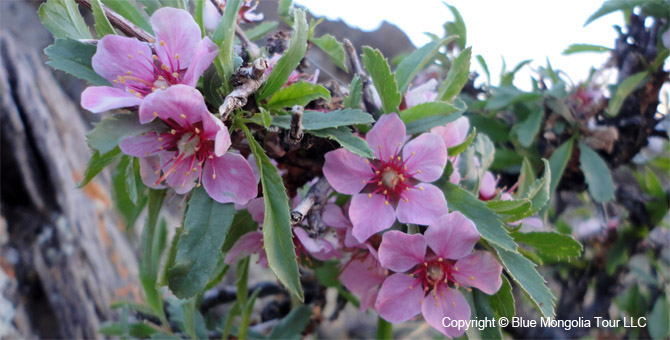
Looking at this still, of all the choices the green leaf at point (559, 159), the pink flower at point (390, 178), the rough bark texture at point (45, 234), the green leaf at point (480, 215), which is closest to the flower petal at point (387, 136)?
the pink flower at point (390, 178)

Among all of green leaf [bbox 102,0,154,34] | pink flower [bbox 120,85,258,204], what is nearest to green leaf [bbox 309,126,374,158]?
pink flower [bbox 120,85,258,204]

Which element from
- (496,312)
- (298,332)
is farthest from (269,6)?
(496,312)

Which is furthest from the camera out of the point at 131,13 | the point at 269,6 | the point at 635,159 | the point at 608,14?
the point at 269,6

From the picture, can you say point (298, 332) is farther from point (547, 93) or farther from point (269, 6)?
point (269, 6)

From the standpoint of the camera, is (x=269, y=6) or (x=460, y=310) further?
(x=269, y=6)

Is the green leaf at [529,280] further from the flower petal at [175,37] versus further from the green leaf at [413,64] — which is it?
the flower petal at [175,37]

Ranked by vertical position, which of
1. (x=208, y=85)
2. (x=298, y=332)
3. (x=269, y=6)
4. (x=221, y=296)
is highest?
(x=208, y=85)

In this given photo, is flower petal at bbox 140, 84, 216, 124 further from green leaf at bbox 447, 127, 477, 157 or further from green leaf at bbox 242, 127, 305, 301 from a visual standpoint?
green leaf at bbox 447, 127, 477, 157

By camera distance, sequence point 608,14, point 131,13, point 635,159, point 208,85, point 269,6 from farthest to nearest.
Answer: point 269,6 → point 635,159 → point 608,14 → point 131,13 → point 208,85
